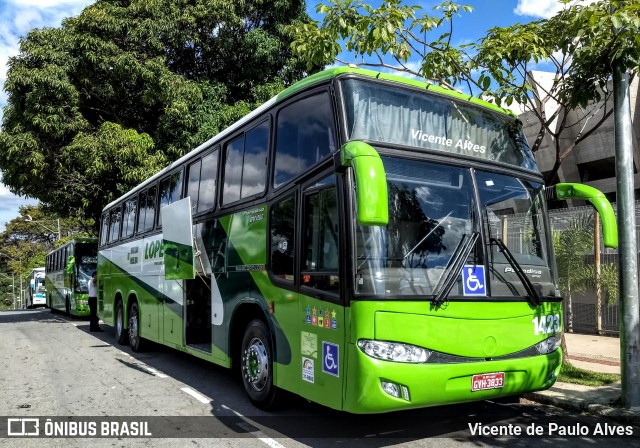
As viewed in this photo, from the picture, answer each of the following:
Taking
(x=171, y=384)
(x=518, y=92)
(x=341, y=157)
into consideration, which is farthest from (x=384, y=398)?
(x=518, y=92)

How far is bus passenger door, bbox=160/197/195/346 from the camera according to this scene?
823 centimetres

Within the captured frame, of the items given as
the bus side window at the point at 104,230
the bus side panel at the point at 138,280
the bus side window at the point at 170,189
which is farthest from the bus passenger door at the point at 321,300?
the bus side window at the point at 104,230

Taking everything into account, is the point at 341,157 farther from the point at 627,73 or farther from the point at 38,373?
the point at 38,373

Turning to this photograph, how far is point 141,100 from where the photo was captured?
703 inches

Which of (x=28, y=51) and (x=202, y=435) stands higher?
(x=28, y=51)

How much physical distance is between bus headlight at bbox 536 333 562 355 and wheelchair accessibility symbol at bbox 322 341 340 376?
2118 millimetres

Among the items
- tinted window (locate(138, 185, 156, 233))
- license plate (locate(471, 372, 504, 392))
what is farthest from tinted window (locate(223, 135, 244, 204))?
license plate (locate(471, 372, 504, 392))

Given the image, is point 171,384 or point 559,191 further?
point 171,384

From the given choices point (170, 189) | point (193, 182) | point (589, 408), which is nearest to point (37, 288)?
point (170, 189)

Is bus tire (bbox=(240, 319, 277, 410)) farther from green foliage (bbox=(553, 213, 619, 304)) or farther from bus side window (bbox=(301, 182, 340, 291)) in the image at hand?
green foliage (bbox=(553, 213, 619, 304))

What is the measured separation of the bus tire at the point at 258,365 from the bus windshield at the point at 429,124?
2682mm

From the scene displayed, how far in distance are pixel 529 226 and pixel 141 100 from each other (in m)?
14.9

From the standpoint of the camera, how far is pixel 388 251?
4797 millimetres

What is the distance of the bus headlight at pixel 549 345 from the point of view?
550 centimetres
